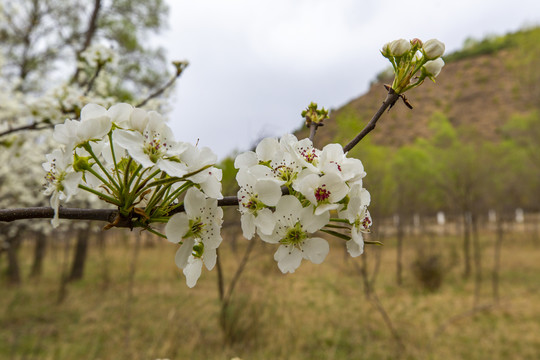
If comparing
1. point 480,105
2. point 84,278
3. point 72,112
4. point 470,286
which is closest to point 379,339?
point 470,286

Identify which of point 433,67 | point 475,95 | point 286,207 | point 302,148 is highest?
point 475,95


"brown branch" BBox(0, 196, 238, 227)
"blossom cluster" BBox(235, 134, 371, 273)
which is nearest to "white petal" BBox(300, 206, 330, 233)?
"blossom cluster" BBox(235, 134, 371, 273)

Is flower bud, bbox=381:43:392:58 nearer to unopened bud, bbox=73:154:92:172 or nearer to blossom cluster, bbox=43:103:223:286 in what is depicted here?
blossom cluster, bbox=43:103:223:286

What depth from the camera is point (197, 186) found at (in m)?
0.54

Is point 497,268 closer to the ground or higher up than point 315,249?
closer to the ground

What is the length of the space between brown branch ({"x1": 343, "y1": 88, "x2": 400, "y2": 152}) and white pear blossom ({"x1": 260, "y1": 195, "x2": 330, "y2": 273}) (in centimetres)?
13

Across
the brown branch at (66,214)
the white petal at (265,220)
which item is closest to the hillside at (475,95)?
the white petal at (265,220)

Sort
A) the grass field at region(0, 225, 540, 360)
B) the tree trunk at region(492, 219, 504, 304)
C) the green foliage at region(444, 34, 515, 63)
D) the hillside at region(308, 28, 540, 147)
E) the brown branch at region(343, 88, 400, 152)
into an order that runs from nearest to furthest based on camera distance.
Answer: the brown branch at region(343, 88, 400, 152) < the grass field at region(0, 225, 540, 360) < the tree trunk at region(492, 219, 504, 304) < the hillside at region(308, 28, 540, 147) < the green foliage at region(444, 34, 515, 63)

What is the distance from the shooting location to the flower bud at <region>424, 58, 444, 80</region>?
638 mm

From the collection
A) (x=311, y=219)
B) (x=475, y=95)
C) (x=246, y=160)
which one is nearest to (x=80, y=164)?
(x=246, y=160)

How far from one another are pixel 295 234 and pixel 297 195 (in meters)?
0.07

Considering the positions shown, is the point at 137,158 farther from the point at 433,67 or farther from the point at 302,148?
the point at 433,67

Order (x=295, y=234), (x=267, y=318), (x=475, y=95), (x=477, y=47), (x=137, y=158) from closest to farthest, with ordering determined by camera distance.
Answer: (x=137, y=158) < (x=295, y=234) < (x=267, y=318) < (x=475, y=95) < (x=477, y=47)

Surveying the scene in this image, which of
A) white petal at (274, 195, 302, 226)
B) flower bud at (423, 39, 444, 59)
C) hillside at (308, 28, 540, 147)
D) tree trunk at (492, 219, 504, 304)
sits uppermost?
hillside at (308, 28, 540, 147)
